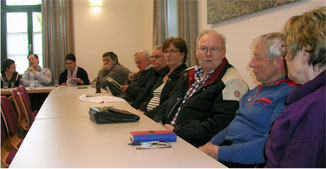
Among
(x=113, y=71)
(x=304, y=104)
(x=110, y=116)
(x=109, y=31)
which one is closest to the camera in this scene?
(x=304, y=104)

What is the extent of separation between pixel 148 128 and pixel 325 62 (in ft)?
3.07

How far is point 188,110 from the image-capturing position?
224 centimetres

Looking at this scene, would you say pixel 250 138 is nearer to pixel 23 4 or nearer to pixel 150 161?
pixel 150 161

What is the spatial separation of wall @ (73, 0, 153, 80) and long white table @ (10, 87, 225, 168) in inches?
249

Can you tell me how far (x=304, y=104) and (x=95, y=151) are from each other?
80cm

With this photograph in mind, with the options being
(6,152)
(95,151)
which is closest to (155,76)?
(6,152)

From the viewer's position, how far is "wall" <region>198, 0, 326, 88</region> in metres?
2.37

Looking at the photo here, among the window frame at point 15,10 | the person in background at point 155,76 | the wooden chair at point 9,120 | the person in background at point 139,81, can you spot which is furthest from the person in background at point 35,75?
the wooden chair at point 9,120

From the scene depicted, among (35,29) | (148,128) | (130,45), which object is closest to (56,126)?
(148,128)

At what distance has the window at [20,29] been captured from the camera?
7891 millimetres

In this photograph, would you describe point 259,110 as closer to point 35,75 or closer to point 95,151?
point 95,151

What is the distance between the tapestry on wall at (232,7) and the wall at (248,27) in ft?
0.16

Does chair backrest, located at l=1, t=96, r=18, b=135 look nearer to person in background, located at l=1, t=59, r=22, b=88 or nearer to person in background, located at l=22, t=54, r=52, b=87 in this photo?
person in background, located at l=1, t=59, r=22, b=88

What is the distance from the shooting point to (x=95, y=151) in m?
1.26
